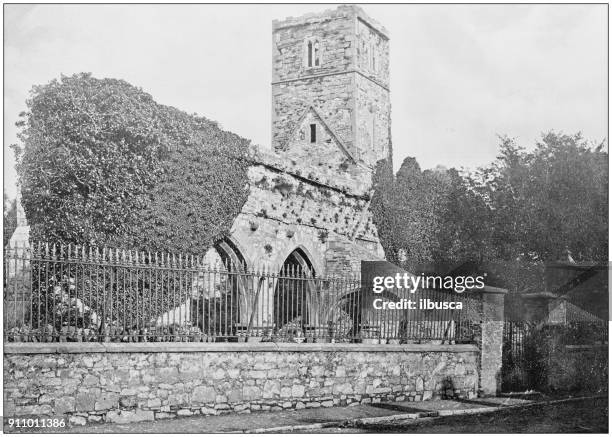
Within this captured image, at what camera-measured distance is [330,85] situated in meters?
30.3

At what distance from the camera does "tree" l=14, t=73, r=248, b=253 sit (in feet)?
55.4

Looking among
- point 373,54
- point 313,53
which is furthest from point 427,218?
point 313,53

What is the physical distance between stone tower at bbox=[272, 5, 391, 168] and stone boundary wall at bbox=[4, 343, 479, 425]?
47.1ft

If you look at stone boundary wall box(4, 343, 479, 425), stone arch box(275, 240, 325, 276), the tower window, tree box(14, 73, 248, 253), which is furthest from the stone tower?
stone boundary wall box(4, 343, 479, 425)

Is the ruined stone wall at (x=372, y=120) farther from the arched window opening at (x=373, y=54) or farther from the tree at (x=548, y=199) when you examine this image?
the tree at (x=548, y=199)

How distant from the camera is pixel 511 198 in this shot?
23.4 m

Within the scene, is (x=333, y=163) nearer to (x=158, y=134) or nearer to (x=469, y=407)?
(x=158, y=134)

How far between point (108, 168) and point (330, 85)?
14292mm

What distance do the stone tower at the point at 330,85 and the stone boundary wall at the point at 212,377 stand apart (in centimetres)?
1434

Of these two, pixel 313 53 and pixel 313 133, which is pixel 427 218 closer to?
pixel 313 133

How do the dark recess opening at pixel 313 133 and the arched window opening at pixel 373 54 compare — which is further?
the arched window opening at pixel 373 54

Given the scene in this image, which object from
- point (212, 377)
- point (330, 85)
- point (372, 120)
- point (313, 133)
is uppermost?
point (330, 85)

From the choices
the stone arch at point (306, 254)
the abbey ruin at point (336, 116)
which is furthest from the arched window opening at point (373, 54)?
the stone arch at point (306, 254)

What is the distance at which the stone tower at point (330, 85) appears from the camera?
96.8 feet
